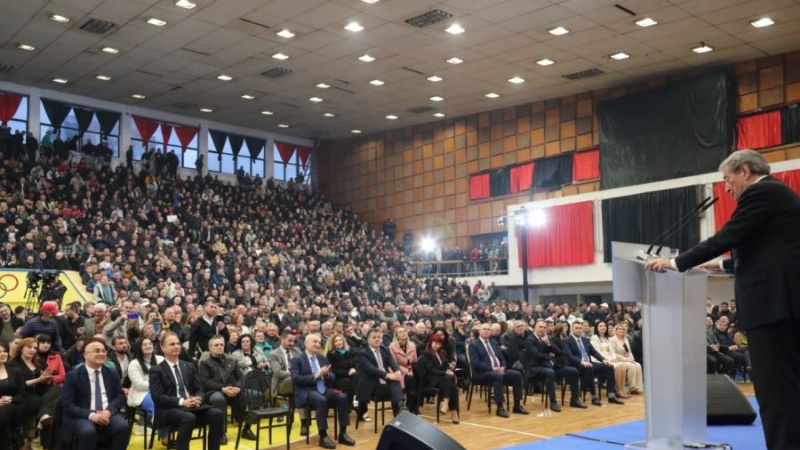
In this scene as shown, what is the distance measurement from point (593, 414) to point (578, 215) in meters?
12.0

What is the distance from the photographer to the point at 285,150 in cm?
2633

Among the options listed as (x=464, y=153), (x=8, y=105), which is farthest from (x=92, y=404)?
(x=464, y=153)

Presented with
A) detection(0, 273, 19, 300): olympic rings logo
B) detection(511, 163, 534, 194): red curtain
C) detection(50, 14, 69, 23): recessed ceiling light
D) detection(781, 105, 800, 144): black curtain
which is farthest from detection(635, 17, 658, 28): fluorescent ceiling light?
detection(0, 273, 19, 300): olympic rings logo

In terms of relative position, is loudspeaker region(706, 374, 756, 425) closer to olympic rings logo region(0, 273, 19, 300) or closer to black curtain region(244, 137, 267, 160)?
olympic rings logo region(0, 273, 19, 300)

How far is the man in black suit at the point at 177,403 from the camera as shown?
5.92 meters

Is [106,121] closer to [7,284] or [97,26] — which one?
[97,26]

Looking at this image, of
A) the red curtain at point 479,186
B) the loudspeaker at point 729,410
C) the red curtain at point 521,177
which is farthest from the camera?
the red curtain at point 479,186

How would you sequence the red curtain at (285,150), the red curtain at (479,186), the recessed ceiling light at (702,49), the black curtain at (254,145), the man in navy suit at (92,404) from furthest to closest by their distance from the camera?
1. the red curtain at (285,150)
2. the black curtain at (254,145)
3. the red curtain at (479,186)
4. the recessed ceiling light at (702,49)
5. the man in navy suit at (92,404)

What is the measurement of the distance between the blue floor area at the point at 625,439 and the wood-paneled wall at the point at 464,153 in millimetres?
12962

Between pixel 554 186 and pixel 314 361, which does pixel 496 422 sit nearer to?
pixel 314 361

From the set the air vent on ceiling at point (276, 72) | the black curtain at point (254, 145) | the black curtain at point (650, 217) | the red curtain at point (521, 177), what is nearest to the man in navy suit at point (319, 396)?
the air vent on ceiling at point (276, 72)

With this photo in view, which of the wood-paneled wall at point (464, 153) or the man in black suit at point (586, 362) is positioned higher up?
the wood-paneled wall at point (464, 153)

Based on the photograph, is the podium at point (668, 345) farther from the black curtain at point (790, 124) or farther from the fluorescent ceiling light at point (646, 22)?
the black curtain at point (790, 124)

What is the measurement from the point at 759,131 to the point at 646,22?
483 cm
